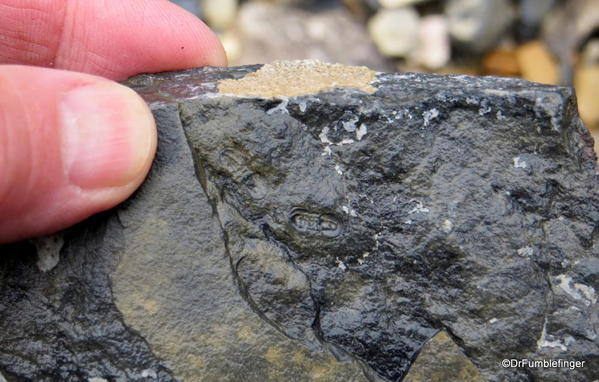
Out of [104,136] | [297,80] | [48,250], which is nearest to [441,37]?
[297,80]

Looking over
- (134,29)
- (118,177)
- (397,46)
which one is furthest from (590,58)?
(118,177)

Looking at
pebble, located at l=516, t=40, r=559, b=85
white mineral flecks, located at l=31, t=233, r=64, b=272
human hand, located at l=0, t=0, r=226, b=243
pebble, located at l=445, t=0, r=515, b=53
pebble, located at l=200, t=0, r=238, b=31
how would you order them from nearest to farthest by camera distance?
human hand, located at l=0, t=0, r=226, b=243 < white mineral flecks, located at l=31, t=233, r=64, b=272 < pebble, located at l=445, t=0, r=515, b=53 < pebble, located at l=516, t=40, r=559, b=85 < pebble, located at l=200, t=0, r=238, b=31

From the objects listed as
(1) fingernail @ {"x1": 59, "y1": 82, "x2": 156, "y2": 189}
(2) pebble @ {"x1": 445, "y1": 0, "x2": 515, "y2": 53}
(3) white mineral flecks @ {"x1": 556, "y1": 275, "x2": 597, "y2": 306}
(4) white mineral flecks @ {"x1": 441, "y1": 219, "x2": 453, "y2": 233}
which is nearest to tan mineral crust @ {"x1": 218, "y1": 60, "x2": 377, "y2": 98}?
(1) fingernail @ {"x1": 59, "y1": 82, "x2": 156, "y2": 189}

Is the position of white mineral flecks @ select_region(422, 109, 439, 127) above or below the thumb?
above

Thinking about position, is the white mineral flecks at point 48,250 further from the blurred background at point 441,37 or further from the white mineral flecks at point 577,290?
the blurred background at point 441,37

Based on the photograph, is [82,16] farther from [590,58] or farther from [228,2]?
[590,58]

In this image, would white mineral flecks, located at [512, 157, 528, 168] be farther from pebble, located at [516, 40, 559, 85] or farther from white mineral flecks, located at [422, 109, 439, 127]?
pebble, located at [516, 40, 559, 85]

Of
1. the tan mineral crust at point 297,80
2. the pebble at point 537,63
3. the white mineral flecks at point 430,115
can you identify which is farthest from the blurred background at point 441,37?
the white mineral flecks at point 430,115
